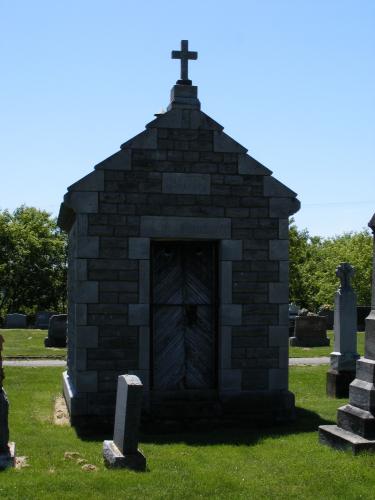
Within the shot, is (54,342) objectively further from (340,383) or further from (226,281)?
(226,281)

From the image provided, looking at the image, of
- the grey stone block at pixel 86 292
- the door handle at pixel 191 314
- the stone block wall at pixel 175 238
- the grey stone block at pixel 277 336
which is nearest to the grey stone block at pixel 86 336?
the stone block wall at pixel 175 238

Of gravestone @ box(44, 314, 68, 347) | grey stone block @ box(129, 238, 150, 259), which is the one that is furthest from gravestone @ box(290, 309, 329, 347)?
grey stone block @ box(129, 238, 150, 259)

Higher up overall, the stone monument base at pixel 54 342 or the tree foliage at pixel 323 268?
the tree foliage at pixel 323 268

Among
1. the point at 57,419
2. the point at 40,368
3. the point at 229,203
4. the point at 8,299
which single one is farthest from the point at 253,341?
the point at 8,299

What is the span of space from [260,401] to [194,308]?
6.18ft

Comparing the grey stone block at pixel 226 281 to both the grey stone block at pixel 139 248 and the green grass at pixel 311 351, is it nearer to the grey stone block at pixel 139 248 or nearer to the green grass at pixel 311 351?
the grey stone block at pixel 139 248

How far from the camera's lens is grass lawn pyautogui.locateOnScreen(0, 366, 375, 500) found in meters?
7.02

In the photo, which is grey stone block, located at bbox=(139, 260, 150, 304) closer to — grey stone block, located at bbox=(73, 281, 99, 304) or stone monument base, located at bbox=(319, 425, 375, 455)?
grey stone block, located at bbox=(73, 281, 99, 304)

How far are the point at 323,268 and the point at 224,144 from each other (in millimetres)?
54844

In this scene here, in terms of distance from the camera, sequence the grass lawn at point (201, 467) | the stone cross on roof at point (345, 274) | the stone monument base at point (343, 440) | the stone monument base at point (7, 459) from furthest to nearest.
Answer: the stone cross on roof at point (345, 274), the stone monument base at point (343, 440), the stone monument base at point (7, 459), the grass lawn at point (201, 467)

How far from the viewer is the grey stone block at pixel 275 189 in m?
11.9

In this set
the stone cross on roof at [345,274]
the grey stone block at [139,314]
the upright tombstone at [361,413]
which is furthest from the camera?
the stone cross on roof at [345,274]

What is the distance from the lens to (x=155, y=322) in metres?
11.8

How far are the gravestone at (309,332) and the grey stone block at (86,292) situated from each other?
15294 mm
